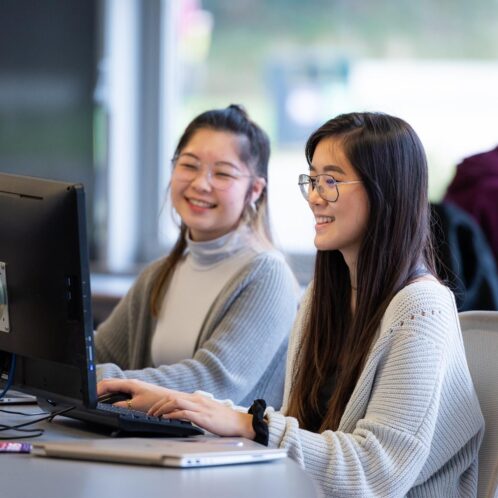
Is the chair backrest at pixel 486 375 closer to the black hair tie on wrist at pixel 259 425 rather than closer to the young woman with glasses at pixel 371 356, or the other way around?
the young woman with glasses at pixel 371 356

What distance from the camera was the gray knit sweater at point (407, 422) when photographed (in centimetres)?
172

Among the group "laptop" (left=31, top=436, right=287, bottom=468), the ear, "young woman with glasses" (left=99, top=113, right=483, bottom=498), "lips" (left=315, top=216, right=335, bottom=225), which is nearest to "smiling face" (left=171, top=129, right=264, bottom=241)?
the ear

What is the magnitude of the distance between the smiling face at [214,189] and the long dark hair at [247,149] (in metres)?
0.01

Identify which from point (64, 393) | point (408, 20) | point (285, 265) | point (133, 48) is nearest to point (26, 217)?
point (64, 393)

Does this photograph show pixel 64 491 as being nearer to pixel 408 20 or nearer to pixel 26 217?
pixel 26 217

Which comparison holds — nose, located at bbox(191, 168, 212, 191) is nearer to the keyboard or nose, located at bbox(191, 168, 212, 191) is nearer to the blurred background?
the keyboard

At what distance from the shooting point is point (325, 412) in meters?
2.00

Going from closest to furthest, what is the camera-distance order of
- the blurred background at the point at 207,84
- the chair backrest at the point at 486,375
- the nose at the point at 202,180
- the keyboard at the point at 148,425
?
the keyboard at the point at 148,425 → the chair backrest at the point at 486,375 → the nose at the point at 202,180 → the blurred background at the point at 207,84

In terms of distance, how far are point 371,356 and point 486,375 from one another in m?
0.25

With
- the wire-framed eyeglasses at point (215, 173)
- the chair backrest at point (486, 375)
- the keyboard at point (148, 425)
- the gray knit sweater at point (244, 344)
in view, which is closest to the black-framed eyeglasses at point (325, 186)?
the chair backrest at point (486, 375)

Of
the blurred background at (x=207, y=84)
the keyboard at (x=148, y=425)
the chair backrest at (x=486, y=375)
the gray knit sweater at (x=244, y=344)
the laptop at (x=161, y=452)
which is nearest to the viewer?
the laptop at (x=161, y=452)

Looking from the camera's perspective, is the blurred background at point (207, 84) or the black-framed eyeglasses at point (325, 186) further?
the blurred background at point (207, 84)

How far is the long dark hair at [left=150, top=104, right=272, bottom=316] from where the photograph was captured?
2736 millimetres

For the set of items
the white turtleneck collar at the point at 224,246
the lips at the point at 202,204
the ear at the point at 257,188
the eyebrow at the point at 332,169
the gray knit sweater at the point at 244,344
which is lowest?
the gray knit sweater at the point at 244,344
